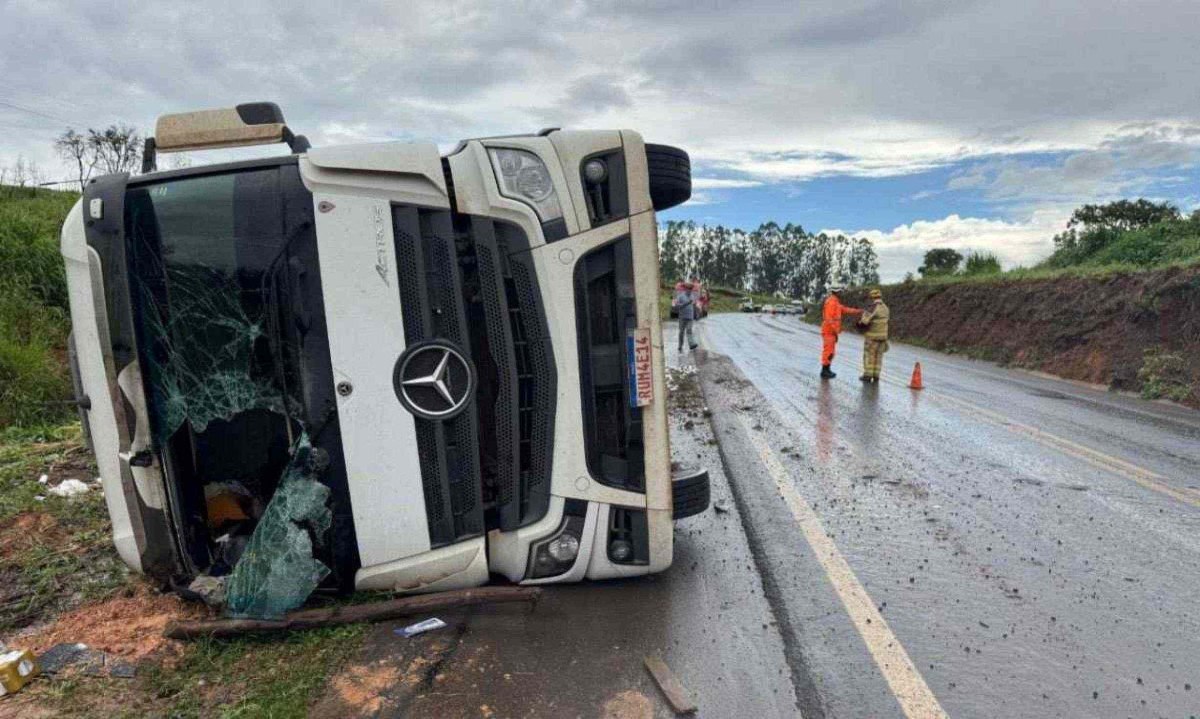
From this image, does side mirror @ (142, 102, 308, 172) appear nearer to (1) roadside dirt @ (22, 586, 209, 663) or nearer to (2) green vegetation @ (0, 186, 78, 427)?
(1) roadside dirt @ (22, 586, 209, 663)

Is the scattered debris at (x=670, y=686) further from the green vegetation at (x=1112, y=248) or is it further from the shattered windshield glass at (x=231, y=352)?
the green vegetation at (x=1112, y=248)

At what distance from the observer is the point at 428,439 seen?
115 inches

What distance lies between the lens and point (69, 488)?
4.91 metres

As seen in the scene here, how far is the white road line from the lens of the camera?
8.07 ft

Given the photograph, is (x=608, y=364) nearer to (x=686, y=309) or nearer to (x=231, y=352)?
(x=231, y=352)

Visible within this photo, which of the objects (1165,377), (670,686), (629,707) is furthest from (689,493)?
(1165,377)

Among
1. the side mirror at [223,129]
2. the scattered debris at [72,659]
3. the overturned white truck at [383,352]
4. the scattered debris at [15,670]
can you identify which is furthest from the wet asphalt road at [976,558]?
the side mirror at [223,129]

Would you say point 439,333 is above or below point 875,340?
above

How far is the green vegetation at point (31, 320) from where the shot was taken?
25.0 feet

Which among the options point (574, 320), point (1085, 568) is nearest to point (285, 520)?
point (574, 320)

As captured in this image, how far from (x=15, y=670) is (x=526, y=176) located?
8.66ft

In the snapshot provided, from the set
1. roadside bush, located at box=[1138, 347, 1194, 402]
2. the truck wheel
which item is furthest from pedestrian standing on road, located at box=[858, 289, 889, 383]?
the truck wheel

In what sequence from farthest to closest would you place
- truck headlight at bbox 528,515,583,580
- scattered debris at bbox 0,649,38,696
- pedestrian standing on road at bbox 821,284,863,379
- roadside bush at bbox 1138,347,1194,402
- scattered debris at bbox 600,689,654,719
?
pedestrian standing on road at bbox 821,284,863,379 < roadside bush at bbox 1138,347,1194,402 < truck headlight at bbox 528,515,583,580 < scattered debris at bbox 0,649,38,696 < scattered debris at bbox 600,689,654,719

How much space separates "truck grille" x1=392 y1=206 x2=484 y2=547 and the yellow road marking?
488cm
